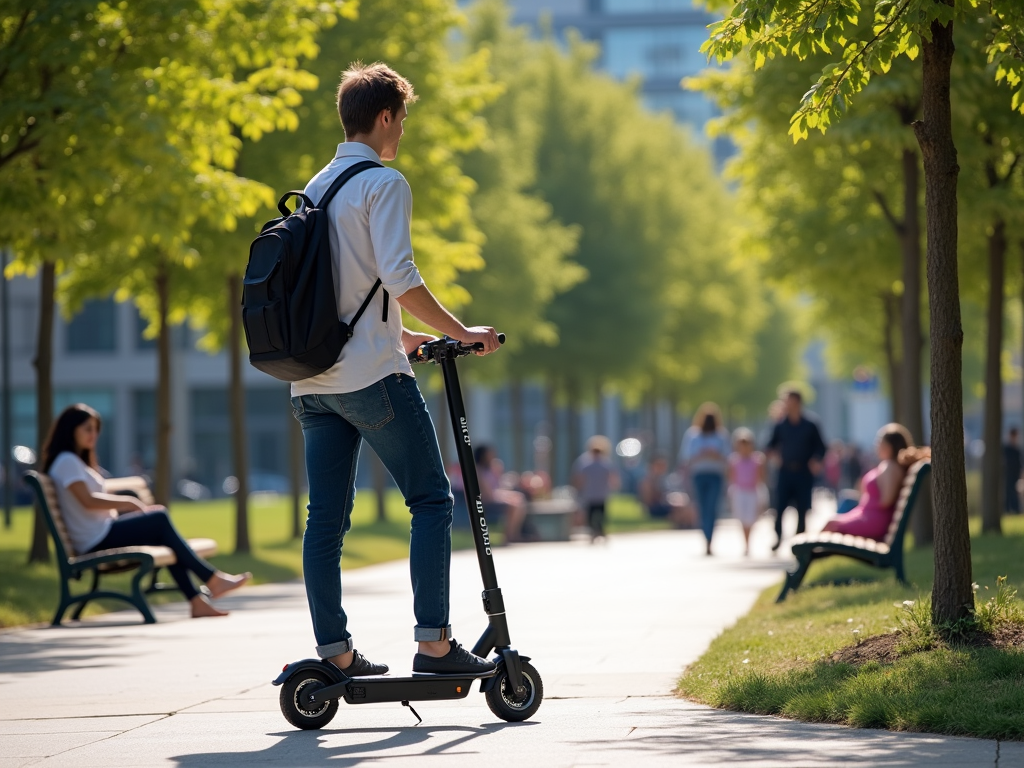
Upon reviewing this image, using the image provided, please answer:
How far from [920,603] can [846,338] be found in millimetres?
27788

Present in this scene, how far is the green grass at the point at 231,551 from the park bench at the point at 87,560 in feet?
1.64

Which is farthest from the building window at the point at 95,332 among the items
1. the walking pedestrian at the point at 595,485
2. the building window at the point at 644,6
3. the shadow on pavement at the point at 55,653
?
the shadow on pavement at the point at 55,653

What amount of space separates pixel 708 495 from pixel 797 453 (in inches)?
116

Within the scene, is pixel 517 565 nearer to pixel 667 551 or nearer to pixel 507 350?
pixel 667 551

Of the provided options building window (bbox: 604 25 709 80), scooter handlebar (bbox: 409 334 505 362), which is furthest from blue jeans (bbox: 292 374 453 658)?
building window (bbox: 604 25 709 80)

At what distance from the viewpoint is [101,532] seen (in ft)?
37.7

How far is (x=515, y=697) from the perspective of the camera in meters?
5.84

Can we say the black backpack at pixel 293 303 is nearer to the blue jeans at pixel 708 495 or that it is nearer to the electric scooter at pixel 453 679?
the electric scooter at pixel 453 679

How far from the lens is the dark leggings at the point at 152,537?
37.8 feet

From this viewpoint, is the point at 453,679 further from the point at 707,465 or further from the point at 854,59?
the point at 707,465

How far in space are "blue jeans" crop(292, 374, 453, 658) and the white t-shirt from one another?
19.6 ft

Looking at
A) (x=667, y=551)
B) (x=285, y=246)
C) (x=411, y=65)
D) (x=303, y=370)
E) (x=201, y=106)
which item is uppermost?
(x=411, y=65)

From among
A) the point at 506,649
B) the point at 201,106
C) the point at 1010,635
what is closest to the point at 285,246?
the point at 506,649

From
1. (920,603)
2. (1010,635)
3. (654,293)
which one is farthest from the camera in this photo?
(654,293)
